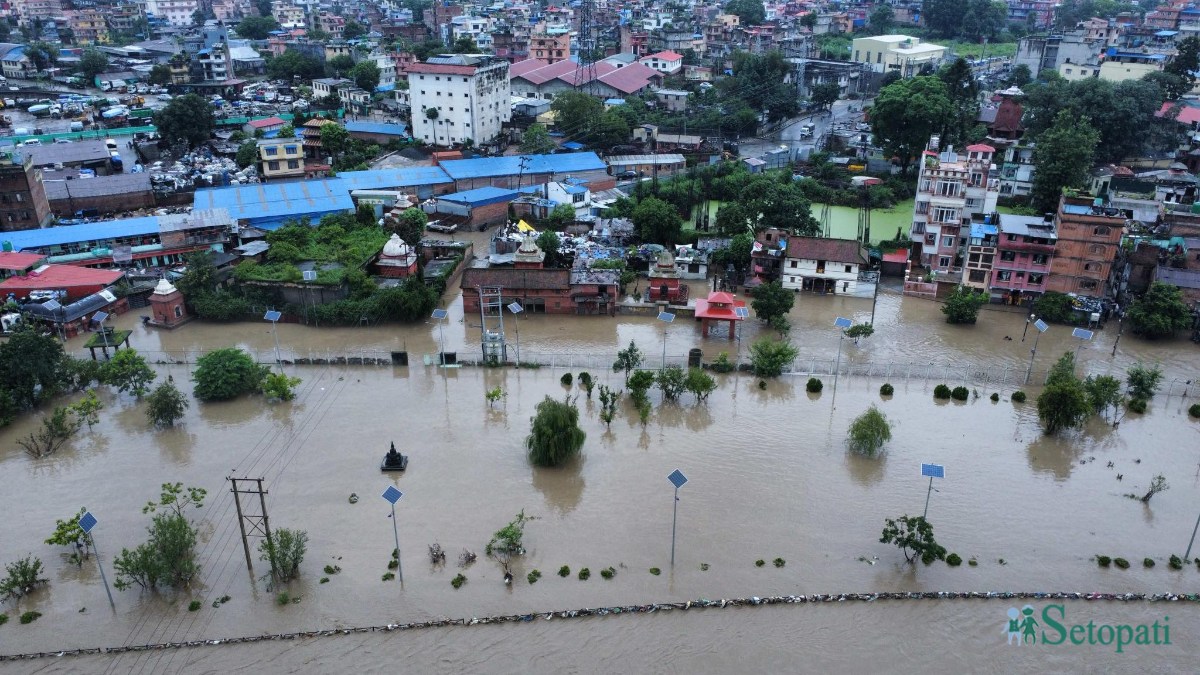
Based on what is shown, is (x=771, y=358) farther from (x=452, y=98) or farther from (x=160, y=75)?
(x=160, y=75)

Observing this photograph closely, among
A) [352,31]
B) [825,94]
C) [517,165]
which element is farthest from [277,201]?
[352,31]

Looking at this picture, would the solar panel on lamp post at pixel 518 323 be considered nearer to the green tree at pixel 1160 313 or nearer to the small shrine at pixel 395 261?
the small shrine at pixel 395 261

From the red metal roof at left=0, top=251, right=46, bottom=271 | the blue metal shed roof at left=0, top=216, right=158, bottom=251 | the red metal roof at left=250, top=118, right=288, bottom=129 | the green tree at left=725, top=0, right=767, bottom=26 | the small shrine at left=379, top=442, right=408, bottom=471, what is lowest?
the small shrine at left=379, top=442, right=408, bottom=471

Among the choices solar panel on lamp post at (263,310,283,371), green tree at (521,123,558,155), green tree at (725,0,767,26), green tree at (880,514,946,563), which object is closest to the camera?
green tree at (880,514,946,563)

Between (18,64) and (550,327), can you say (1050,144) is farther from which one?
(18,64)

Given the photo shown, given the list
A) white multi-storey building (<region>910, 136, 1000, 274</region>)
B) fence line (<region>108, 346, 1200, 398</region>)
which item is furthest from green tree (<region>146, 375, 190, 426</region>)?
white multi-storey building (<region>910, 136, 1000, 274</region>)

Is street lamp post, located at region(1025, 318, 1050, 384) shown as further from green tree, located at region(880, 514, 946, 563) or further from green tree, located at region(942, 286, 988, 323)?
green tree, located at region(880, 514, 946, 563)
